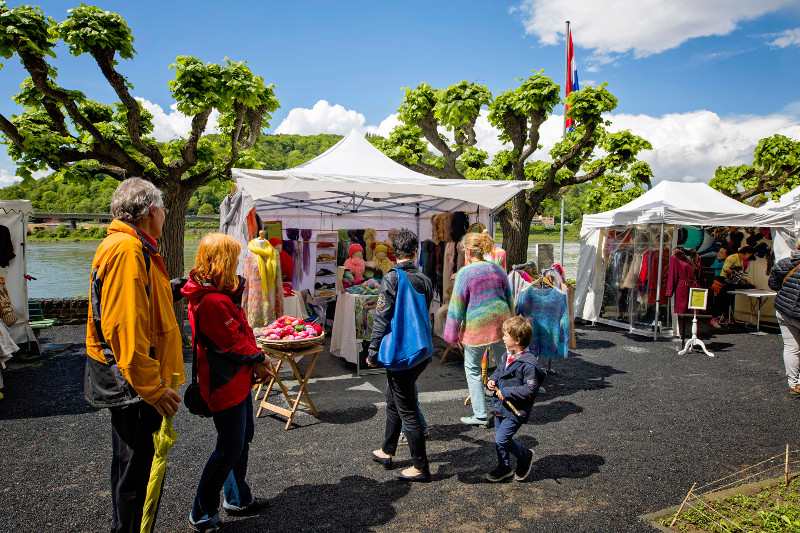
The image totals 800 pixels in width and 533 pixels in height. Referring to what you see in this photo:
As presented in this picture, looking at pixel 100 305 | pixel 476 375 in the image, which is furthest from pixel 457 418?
pixel 100 305

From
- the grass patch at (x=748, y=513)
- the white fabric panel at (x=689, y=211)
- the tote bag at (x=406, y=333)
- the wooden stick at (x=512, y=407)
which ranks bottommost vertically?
the grass patch at (x=748, y=513)

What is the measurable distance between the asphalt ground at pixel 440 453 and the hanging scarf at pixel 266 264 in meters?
1.26

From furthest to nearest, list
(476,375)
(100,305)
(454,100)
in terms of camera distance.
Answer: (454,100), (476,375), (100,305)

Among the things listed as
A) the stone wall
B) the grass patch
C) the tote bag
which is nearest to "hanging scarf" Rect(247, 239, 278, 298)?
the tote bag

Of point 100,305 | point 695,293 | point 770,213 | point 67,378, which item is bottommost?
point 67,378

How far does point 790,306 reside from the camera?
4805mm

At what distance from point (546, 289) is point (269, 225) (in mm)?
4473

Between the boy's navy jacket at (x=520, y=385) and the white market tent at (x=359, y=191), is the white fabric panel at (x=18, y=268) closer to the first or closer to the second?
the white market tent at (x=359, y=191)

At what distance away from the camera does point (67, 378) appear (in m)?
5.57

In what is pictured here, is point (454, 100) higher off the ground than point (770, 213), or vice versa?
point (454, 100)

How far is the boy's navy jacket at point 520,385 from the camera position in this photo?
2979 millimetres

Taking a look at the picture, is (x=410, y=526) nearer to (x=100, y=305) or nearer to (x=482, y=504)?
(x=482, y=504)

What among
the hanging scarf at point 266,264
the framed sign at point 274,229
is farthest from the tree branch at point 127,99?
the hanging scarf at point 266,264

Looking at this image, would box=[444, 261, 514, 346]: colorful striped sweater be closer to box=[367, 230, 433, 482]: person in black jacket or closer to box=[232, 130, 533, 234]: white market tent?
box=[367, 230, 433, 482]: person in black jacket
